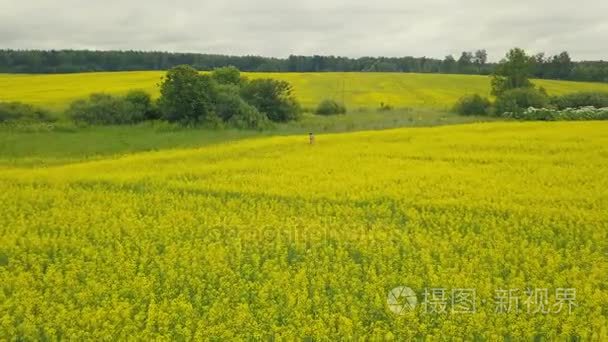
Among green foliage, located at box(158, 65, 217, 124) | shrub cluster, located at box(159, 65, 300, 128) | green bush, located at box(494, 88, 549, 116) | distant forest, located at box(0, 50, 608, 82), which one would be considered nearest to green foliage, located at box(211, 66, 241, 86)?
shrub cluster, located at box(159, 65, 300, 128)

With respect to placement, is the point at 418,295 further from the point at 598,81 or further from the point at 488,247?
the point at 598,81

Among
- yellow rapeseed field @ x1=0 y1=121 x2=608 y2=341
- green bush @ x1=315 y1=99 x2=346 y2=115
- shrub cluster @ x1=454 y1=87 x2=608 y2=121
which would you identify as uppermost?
shrub cluster @ x1=454 y1=87 x2=608 y2=121

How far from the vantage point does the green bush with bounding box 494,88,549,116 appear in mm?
39547

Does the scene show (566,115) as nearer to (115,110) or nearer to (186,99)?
(186,99)

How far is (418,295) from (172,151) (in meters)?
16.8

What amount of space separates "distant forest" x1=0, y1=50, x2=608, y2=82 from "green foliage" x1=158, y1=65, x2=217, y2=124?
168 feet

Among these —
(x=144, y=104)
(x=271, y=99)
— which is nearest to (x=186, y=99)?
(x=144, y=104)

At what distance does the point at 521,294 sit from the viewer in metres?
8.80

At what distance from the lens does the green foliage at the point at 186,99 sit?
105 ft

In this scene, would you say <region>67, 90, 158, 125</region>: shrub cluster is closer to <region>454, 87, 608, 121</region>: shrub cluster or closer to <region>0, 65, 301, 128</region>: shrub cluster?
<region>0, 65, 301, 128</region>: shrub cluster

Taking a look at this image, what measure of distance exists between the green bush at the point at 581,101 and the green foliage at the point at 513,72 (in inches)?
215

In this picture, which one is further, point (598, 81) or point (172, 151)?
point (598, 81)

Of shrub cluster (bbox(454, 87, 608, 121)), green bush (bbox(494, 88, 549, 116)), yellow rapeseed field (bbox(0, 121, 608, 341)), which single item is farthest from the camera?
green bush (bbox(494, 88, 549, 116))

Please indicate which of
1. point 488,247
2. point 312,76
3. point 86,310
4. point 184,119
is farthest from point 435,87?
point 86,310
